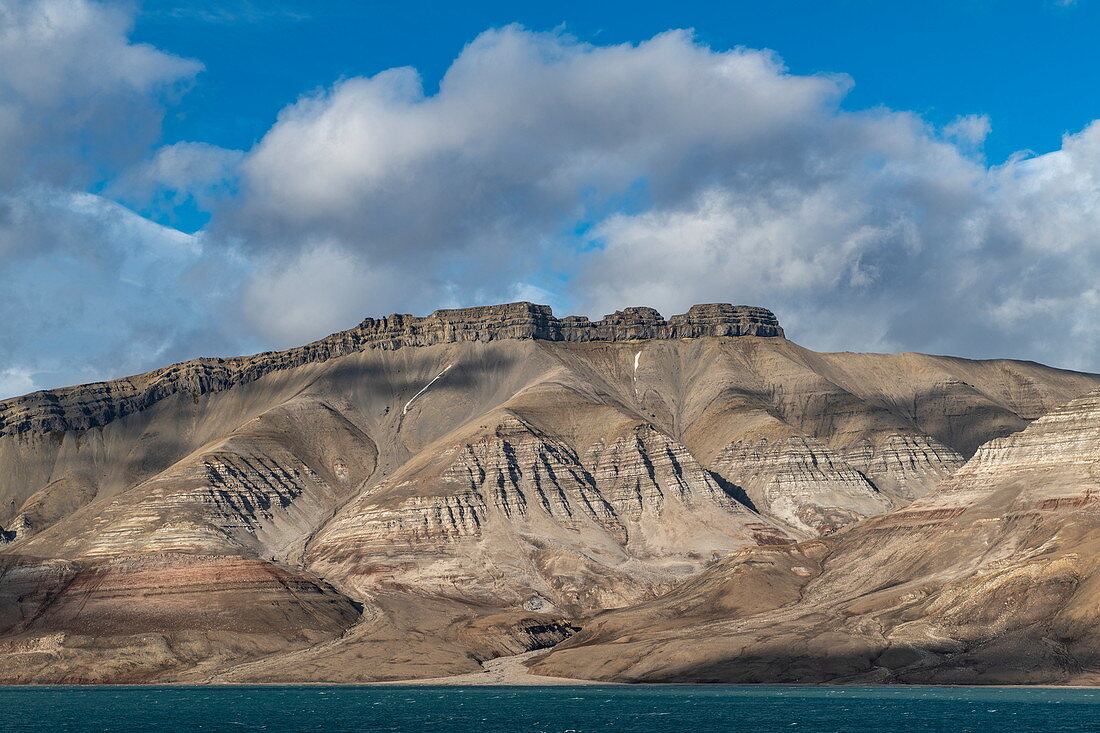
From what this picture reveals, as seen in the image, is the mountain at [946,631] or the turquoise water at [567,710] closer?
the turquoise water at [567,710]

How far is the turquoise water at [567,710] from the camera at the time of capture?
13400 cm

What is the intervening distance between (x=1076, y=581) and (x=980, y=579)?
1256cm

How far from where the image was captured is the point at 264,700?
170625 mm

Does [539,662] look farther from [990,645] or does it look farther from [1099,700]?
[1099,700]

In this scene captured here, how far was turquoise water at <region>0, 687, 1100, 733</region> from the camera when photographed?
5276 inches

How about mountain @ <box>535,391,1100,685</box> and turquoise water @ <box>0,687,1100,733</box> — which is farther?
mountain @ <box>535,391,1100,685</box>

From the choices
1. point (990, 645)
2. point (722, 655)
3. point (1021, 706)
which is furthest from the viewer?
point (722, 655)

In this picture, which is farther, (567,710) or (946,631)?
(946,631)

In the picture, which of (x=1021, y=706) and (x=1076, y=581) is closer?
(x=1021, y=706)

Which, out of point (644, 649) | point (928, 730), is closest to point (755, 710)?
point (928, 730)

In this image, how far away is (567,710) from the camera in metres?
153

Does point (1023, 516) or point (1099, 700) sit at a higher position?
point (1023, 516)

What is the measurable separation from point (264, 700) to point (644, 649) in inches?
1876

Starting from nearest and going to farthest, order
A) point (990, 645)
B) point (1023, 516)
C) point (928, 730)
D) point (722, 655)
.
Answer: point (928, 730) < point (990, 645) < point (722, 655) < point (1023, 516)
